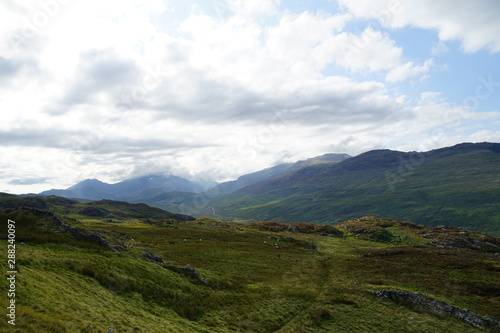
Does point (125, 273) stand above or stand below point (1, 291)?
below

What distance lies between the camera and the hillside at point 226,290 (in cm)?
2500

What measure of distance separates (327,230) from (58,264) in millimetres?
122446

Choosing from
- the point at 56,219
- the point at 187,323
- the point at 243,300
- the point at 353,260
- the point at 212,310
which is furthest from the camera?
the point at 353,260

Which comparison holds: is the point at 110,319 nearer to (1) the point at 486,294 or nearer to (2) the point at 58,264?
(2) the point at 58,264

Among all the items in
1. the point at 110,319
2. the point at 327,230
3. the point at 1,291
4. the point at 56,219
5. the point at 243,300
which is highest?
the point at 56,219

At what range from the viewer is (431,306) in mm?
41750

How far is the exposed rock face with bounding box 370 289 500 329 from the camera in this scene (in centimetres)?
3787

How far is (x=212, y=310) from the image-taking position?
1417 inches

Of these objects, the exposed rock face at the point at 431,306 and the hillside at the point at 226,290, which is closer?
the hillside at the point at 226,290

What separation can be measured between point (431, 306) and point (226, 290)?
1337 inches

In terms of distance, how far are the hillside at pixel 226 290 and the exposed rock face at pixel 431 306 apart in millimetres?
161

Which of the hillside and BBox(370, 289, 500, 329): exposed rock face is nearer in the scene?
the hillside

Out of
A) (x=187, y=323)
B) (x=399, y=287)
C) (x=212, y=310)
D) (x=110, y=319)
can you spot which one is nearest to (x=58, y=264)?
(x=110, y=319)

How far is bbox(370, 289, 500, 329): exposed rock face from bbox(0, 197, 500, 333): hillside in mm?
161
